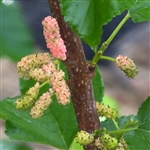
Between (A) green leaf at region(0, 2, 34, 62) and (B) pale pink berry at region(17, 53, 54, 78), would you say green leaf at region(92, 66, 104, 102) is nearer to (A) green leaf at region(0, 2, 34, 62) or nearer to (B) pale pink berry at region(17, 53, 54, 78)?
(B) pale pink berry at region(17, 53, 54, 78)

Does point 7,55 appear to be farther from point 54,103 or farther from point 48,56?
point 54,103

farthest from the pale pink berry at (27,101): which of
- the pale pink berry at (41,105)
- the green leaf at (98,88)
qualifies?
the green leaf at (98,88)

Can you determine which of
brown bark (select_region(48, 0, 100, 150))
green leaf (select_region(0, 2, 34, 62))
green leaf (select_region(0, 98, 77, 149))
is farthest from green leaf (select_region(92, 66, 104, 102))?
green leaf (select_region(0, 2, 34, 62))

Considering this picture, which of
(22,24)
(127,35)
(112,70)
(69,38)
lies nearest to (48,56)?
(69,38)

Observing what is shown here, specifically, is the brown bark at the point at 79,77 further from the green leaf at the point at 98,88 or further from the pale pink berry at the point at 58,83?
the green leaf at the point at 98,88

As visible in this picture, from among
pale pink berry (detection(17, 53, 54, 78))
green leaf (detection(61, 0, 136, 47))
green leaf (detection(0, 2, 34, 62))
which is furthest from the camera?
pale pink berry (detection(17, 53, 54, 78))

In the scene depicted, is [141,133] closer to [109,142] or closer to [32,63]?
[109,142]

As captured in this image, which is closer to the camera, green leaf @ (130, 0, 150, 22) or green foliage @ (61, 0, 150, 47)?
green foliage @ (61, 0, 150, 47)
